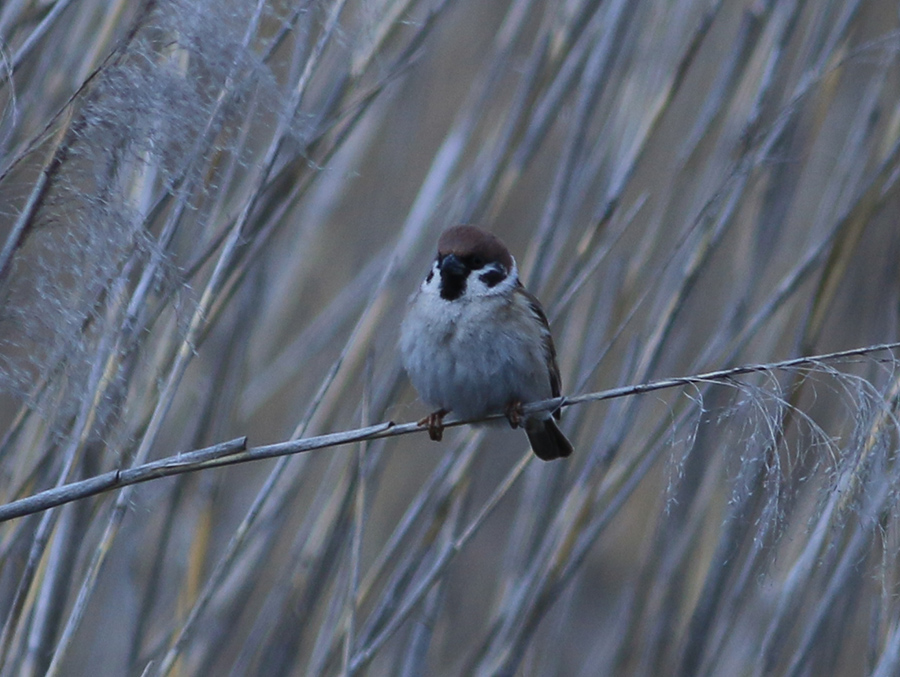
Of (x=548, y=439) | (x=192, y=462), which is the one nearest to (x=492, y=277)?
(x=548, y=439)

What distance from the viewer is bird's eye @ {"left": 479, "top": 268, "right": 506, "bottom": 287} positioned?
2104 mm

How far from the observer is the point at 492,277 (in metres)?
2.12

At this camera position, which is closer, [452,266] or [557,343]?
[452,266]

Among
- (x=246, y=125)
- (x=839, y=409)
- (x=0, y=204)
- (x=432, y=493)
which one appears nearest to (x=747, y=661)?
(x=839, y=409)

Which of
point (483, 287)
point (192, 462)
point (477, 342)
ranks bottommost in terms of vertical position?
point (192, 462)

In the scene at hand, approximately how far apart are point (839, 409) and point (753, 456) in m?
0.96

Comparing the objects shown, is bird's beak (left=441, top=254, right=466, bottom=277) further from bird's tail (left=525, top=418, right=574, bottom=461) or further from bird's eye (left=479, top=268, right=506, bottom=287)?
bird's tail (left=525, top=418, right=574, bottom=461)

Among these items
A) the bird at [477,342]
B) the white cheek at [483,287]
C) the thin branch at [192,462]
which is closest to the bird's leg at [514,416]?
the bird at [477,342]

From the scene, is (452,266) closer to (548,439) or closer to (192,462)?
(548,439)

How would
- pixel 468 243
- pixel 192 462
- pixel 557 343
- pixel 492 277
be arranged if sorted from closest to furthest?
pixel 192 462, pixel 468 243, pixel 492 277, pixel 557 343

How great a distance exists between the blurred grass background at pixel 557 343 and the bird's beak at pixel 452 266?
0.10 m

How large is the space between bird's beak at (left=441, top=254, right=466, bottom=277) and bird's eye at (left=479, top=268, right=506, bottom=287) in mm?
68

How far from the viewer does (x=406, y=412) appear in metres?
2.43

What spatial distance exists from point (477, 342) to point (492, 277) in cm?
15
